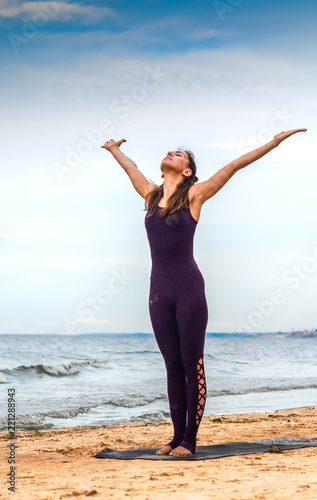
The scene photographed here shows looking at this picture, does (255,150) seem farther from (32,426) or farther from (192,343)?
(32,426)

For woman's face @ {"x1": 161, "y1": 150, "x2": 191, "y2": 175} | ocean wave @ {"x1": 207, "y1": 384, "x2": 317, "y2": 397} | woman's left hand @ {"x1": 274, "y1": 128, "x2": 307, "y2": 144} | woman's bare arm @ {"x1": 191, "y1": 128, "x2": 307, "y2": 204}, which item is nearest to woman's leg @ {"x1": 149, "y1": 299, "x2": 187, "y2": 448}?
woman's bare arm @ {"x1": 191, "y1": 128, "x2": 307, "y2": 204}

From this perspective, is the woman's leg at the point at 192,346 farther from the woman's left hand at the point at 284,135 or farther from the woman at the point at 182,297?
the woman's left hand at the point at 284,135

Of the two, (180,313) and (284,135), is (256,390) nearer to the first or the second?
(180,313)

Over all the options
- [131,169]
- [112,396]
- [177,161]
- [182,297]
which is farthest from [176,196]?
[112,396]

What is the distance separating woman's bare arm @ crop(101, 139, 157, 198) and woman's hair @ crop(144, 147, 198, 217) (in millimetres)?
100

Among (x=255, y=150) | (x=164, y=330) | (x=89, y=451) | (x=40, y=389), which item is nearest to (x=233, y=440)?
(x=89, y=451)

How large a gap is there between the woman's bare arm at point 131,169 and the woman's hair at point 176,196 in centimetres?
10

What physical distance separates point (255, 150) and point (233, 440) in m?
3.28

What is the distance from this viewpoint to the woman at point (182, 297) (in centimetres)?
538

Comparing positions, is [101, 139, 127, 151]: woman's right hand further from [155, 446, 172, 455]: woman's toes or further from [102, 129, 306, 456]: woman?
[155, 446, 172, 455]: woman's toes

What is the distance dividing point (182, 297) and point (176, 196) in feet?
3.04

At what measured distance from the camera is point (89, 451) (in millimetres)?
6137

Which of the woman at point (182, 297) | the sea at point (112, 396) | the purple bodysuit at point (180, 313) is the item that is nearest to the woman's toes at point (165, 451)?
the woman at point (182, 297)

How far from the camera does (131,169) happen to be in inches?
240
